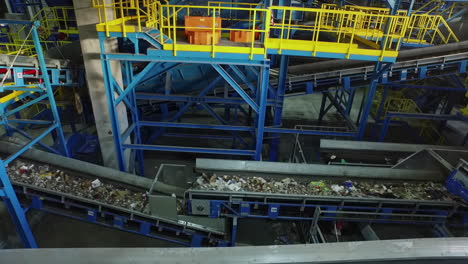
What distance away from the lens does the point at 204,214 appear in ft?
17.3

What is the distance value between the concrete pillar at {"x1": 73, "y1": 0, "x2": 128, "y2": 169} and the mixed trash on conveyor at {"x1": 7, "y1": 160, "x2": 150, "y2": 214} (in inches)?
51.6

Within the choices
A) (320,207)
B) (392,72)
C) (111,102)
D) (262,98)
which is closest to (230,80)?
(262,98)

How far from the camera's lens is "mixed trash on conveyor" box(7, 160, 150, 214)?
229 inches

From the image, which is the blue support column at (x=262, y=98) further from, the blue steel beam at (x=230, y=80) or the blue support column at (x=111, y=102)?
→ the blue support column at (x=111, y=102)

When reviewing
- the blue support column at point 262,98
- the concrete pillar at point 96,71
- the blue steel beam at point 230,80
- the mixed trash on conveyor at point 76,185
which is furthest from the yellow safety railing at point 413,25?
the mixed trash on conveyor at point 76,185

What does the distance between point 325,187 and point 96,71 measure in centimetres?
589

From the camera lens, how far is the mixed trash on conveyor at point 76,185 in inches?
229

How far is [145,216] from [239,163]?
2.21 meters

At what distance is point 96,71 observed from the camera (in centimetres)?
649

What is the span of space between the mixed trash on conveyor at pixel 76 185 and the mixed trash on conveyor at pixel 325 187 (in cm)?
152

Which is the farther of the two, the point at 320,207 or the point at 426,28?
the point at 426,28

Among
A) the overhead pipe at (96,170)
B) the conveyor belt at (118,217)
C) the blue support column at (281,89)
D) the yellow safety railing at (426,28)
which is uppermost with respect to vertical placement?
the yellow safety railing at (426,28)

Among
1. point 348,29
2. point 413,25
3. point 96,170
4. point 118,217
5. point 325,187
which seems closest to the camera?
point 118,217

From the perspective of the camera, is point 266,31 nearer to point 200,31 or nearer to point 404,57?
point 200,31
